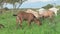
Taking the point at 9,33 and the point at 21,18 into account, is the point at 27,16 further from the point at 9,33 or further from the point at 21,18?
the point at 9,33

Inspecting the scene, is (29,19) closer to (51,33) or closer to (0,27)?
(0,27)

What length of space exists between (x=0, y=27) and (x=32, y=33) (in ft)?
13.6

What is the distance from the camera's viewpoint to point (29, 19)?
12992 millimetres

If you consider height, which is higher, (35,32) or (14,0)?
(35,32)

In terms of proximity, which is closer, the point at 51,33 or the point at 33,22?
the point at 51,33

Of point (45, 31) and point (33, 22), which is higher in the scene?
point (45, 31)

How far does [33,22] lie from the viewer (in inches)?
537

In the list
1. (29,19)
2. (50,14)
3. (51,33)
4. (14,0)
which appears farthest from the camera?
(14,0)

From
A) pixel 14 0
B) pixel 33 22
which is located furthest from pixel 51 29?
pixel 14 0

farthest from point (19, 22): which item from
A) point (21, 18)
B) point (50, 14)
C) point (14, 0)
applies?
point (14, 0)

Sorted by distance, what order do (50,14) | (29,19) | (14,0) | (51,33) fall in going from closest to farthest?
(51,33)
(29,19)
(50,14)
(14,0)

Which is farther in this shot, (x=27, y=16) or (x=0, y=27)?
(x=27, y=16)

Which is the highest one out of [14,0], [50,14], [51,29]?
[51,29]

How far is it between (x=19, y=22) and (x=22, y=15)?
48cm
